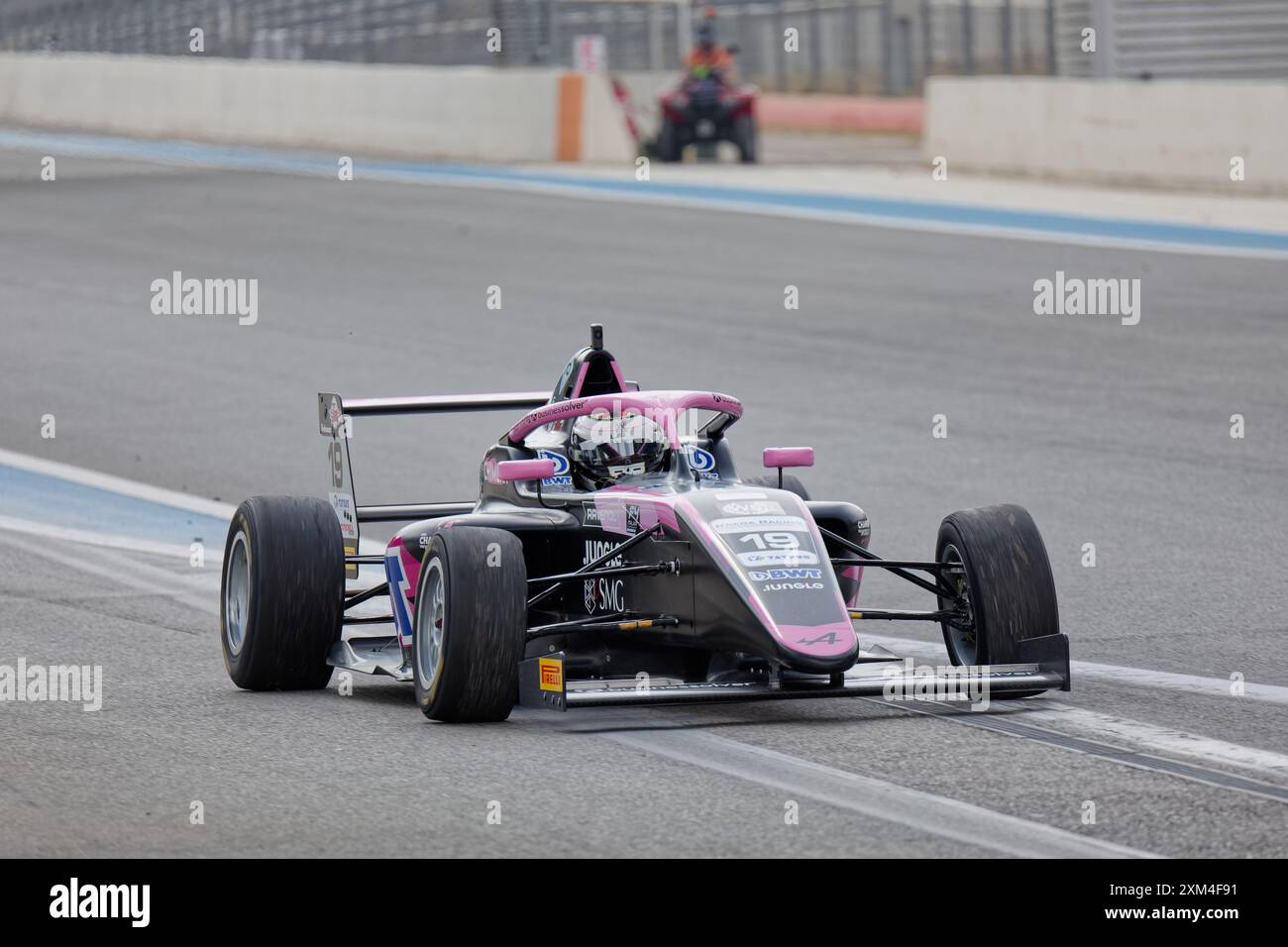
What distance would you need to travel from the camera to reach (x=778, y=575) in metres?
7.80

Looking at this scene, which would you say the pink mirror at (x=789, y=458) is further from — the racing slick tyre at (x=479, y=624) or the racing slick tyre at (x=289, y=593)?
the racing slick tyre at (x=289, y=593)

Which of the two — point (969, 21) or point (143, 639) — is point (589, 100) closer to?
point (969, 21)

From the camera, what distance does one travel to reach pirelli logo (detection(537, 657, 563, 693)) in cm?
771

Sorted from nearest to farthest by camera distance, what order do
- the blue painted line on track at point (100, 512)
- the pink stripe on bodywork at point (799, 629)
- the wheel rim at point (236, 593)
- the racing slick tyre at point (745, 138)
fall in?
the pink stripe on bodywork at point (799, 629) < the wheel rim at point (236, 593) < the blue painted line on track at point (100, 512) < the racing slick tyre at point (745, 138)

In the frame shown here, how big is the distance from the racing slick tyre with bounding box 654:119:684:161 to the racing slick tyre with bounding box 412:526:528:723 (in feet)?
84.8

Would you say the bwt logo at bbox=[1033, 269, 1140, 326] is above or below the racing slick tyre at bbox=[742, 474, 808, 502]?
above

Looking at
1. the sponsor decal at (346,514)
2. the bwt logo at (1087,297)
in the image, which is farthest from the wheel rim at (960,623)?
the bwt logo at (1087,297)

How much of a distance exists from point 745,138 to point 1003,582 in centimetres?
2586

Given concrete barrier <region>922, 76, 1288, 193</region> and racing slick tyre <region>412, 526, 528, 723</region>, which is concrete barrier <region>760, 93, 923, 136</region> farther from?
racing slick tyre <region>412, 526, 528, 723</region>

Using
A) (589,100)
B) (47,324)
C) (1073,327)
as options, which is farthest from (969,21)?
(47,324)

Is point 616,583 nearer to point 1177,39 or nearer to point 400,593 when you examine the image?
point 400,593

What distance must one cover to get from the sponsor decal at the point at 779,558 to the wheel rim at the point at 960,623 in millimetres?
768
